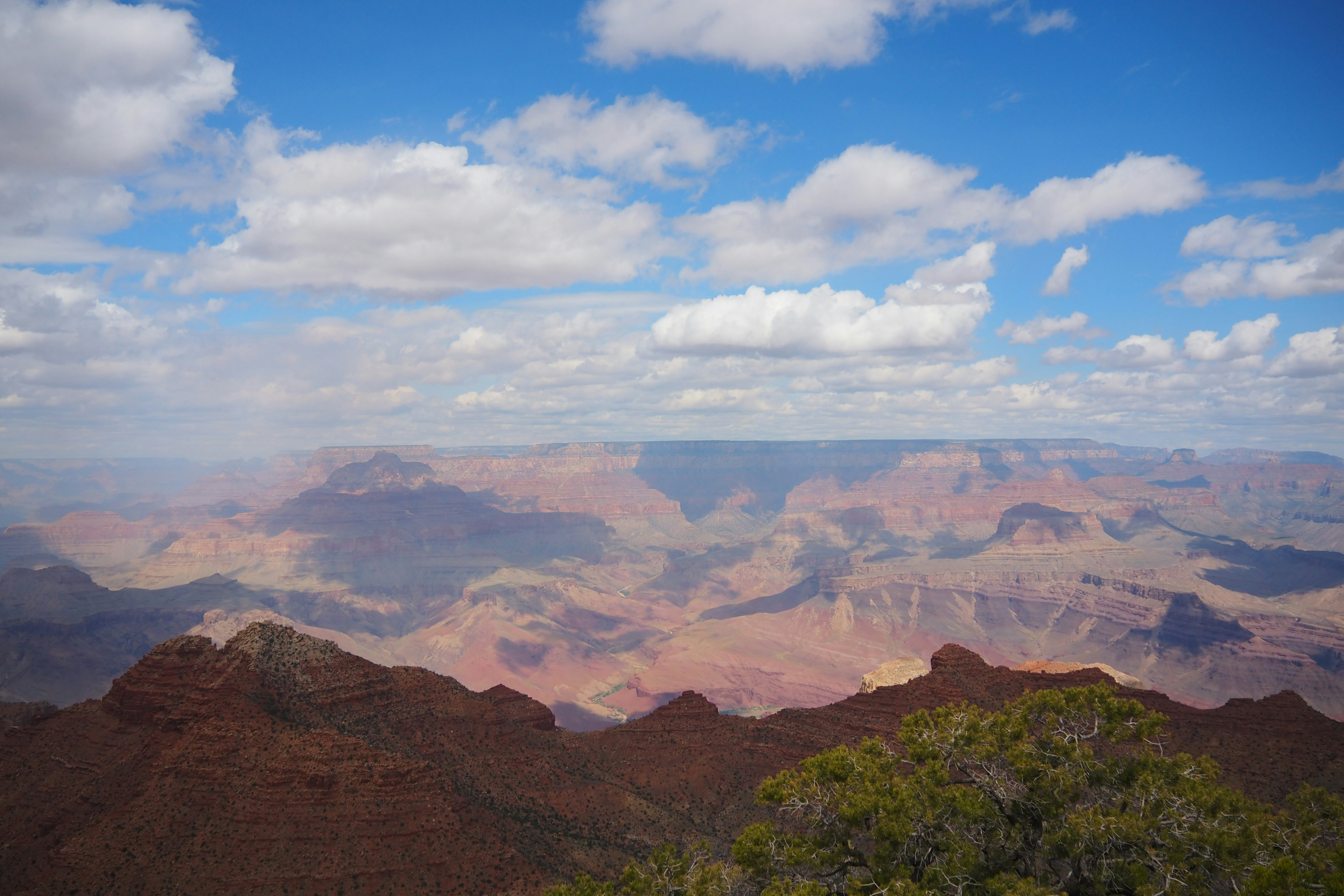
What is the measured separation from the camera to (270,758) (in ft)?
151

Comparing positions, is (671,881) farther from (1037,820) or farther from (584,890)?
(1037,820)

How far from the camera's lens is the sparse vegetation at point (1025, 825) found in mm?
23297

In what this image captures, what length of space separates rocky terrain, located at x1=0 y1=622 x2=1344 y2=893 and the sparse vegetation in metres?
18.3

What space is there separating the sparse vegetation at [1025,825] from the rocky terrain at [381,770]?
18.3m

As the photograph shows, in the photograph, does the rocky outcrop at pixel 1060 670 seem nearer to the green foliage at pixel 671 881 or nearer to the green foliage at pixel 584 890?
the green foliage at pixel 671 881

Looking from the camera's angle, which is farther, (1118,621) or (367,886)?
(1118,621)

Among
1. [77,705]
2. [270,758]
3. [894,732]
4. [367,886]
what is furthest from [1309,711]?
[77,705]

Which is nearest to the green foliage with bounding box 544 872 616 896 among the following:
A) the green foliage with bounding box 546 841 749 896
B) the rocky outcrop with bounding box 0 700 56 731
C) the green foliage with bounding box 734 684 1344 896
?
the green foliage with bounding box 546 841 749 896

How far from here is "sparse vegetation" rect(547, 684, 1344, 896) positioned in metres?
23.3

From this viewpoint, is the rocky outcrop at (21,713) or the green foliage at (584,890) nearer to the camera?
the green foliage at (584,890)

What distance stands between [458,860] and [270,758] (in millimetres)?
13457

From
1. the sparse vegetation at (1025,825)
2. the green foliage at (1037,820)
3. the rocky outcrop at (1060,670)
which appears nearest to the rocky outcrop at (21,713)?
the sparse vegetation at (1025,825)

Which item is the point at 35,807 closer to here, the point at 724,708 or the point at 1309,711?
the point at 1309,711

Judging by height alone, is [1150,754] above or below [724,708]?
above
